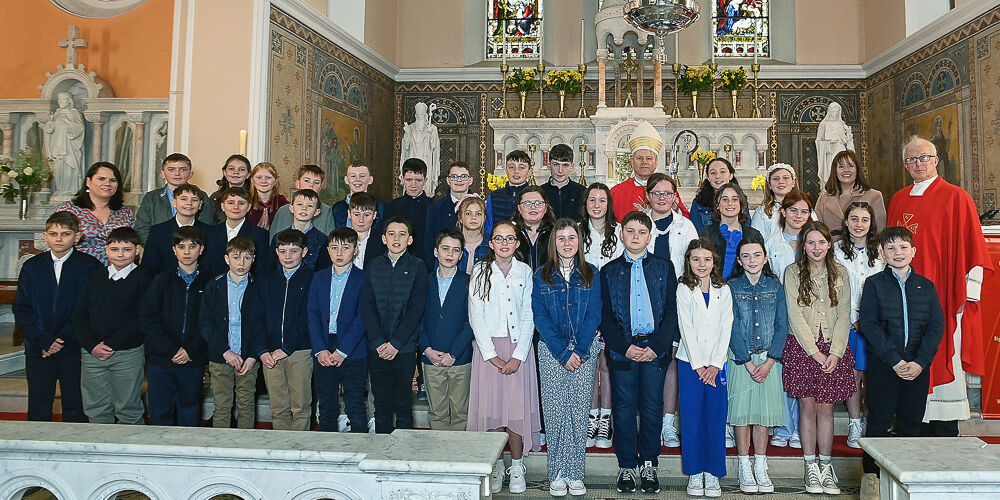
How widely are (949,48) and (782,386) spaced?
5943 millimetres

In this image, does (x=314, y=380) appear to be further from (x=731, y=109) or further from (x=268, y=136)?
(x=731, y=109)

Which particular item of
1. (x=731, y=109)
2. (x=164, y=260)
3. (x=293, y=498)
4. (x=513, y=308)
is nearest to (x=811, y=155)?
(x=731, y=109)

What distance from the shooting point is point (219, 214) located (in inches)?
165

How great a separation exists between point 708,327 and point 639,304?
33 centimetres

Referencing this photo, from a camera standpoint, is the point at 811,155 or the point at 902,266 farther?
the point at 811,155

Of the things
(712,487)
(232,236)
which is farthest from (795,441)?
(232,236)

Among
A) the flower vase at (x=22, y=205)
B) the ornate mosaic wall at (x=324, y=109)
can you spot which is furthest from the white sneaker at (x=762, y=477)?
the flower vase at (x=22, y=205)

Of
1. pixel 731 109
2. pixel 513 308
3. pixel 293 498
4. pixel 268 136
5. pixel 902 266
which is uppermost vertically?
pixel 731 109

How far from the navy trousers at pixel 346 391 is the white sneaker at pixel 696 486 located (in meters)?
1.60

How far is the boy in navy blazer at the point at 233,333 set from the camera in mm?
3471

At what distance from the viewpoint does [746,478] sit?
10.4ft

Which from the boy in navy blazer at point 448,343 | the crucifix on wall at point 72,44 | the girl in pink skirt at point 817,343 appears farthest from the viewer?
the crucifix on wall at point 72,44

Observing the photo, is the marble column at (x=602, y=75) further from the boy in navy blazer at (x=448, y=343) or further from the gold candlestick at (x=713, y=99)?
the boy in navy blazer at (x=448, y=343)

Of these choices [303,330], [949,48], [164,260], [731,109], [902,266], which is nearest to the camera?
[902,266]
